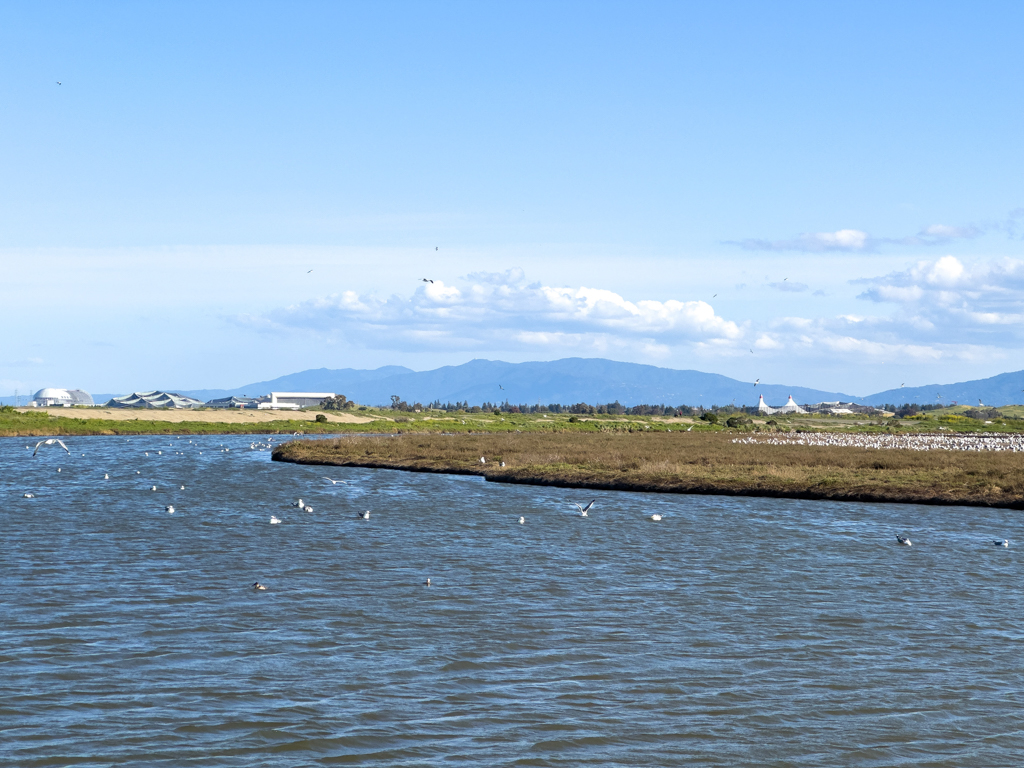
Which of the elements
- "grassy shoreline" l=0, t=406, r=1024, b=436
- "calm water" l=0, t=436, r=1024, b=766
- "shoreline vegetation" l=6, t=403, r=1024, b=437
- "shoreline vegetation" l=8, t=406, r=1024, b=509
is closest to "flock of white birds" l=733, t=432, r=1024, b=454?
"shoreline vegetation" l=8, t=406, r=1024, b=509

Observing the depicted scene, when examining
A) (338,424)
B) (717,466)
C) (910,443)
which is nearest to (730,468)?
(717,466)

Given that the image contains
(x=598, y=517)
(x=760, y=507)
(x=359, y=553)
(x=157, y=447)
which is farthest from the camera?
(x=157, y=447)

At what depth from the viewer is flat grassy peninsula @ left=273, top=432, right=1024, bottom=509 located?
46.8 m

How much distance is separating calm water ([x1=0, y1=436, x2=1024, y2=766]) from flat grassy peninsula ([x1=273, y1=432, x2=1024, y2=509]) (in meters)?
11.3

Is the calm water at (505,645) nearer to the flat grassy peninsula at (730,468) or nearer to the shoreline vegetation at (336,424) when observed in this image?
the flat grassy peninsula at (730,468)

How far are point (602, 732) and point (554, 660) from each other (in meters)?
3.66

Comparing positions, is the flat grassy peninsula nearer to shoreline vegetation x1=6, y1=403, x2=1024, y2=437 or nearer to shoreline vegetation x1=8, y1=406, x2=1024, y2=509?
shoreline vegetation x1=8, y1=406, x2=1024, y2=509

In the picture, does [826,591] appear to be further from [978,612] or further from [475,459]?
[475,459]

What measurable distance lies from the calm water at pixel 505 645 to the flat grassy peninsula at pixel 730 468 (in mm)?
11279

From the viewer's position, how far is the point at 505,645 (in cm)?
1800

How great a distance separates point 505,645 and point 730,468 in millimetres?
40375

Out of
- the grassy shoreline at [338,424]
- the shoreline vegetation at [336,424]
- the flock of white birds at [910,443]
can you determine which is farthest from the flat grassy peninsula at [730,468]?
the shoreline vegetation at [336,424]

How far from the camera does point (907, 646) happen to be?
18156 millimetres

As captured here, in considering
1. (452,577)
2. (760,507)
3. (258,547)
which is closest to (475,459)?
(760,507)
